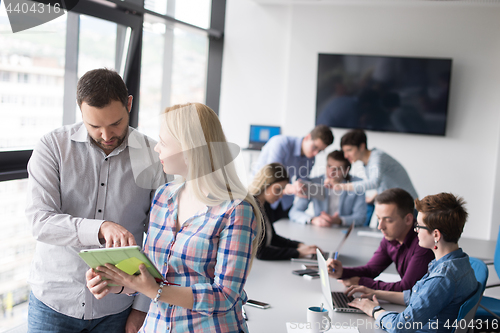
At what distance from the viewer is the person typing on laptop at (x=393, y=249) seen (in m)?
2.20

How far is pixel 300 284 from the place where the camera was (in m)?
2.21

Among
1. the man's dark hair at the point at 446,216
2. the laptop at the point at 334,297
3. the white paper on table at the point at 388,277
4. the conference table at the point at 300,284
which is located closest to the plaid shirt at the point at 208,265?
the conference table at the point at 300,284

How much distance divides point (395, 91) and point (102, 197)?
4509 millimetres

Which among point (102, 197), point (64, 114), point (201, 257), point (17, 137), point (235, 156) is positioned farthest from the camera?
point (64, 114)

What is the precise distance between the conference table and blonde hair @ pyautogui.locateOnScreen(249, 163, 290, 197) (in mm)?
500

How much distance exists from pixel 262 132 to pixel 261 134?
29 millimetres

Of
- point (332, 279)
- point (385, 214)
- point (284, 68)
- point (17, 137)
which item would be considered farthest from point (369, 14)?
point (17, 137)

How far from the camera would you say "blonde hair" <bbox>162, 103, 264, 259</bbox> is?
1.25 m

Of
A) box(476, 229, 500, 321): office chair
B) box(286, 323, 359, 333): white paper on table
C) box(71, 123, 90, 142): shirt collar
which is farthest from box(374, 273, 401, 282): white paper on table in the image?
box(71, 123, 90, 142): shirt collar

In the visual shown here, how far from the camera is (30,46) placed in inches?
100

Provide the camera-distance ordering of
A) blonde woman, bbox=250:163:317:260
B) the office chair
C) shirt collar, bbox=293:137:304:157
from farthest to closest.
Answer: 1. shirt collar, bbox=293:137:304:157
2. blonde woman, bbox=250:163:317:260
3. the office chair

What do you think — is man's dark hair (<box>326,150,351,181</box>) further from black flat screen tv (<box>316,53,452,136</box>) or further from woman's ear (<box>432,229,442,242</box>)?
woman's ear (<box>432,229,442,242</box>)

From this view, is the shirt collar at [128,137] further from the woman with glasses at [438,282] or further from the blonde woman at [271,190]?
the blonde woman at [271,190]

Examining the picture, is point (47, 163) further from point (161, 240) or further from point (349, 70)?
point (349, 70)
